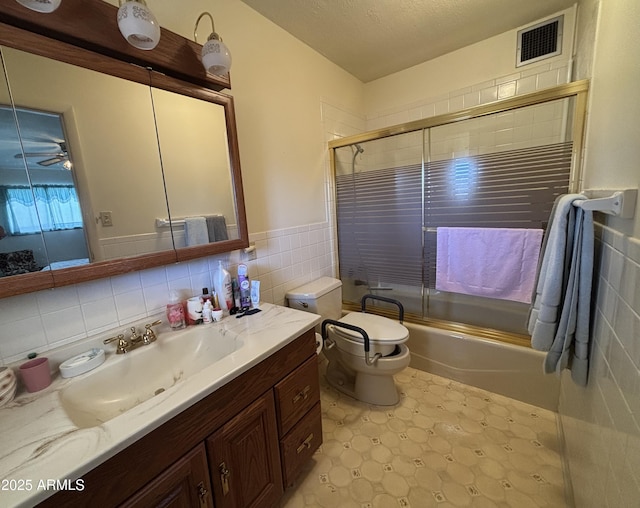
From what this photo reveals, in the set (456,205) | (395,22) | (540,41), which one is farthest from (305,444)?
(540,41)

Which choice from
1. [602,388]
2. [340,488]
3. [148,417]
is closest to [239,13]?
[148,417]

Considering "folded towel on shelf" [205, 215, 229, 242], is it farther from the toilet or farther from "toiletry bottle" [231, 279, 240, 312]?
the toilet

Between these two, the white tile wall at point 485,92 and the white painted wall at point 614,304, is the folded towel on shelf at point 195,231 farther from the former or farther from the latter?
the white tile wall at point 485,92

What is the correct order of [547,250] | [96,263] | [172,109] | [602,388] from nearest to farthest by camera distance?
[602,388], [96,263], [547,250], [172,109]

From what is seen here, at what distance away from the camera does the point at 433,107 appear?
7.43 feet

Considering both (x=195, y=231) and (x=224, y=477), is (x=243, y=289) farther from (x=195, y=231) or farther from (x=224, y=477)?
(x=224, y=477)

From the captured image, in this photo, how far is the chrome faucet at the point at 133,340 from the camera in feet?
3.24

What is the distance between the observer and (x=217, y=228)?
133 cm

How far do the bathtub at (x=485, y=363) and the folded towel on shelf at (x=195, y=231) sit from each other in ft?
5.28

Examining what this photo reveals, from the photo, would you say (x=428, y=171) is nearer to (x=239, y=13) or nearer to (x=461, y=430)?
(x=239, y=13)

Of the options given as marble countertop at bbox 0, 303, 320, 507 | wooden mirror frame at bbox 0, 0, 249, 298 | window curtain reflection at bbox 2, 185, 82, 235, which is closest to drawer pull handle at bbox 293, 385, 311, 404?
marble countertop at bbox 0, 303, 320, 507

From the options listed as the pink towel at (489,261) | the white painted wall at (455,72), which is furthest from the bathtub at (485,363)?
the white painted wall at (455,72)

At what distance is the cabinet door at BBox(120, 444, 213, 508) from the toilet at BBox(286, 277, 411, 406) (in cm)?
96

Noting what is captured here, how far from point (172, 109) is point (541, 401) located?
99.9 inches
